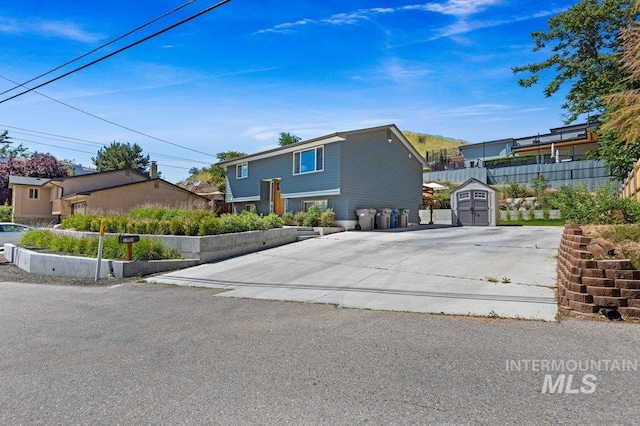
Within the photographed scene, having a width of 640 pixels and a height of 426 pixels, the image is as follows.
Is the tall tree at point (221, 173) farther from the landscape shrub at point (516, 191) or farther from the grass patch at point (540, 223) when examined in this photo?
the grass patch at point (540, 223)

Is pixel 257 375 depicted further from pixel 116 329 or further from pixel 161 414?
pixel 116 329

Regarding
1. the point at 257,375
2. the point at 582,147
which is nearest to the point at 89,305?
the point at 257,375

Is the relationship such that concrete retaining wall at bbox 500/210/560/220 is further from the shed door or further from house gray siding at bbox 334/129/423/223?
house gray siding at bbox 334/129/423/223

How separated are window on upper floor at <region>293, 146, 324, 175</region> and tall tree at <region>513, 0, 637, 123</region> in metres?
13.9

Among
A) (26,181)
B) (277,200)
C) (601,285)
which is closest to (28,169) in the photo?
(26,181)

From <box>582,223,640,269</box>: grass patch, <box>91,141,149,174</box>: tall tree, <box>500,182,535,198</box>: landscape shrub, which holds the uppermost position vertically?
<box>91,141,149,174</box>: tall tree

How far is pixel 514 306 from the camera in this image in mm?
5684

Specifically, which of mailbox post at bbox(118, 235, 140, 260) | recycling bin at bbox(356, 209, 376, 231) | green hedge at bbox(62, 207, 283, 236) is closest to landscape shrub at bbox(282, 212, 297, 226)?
recycling bin at bbox(356, 209, 376, 231)

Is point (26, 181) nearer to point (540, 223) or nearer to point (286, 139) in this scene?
point (286, 139)

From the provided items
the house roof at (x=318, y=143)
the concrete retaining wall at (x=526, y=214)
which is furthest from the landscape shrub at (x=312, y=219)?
the concrete retaining wall at (x=526, y=214)

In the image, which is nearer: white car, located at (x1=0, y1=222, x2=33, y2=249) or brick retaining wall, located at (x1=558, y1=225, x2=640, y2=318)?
brick retaining wall, located at (x1=558, y1=225, x2=640, y2=318)

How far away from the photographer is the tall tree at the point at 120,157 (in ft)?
187

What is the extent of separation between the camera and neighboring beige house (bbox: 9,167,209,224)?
89.2ft

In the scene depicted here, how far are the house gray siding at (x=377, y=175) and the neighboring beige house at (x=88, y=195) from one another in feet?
39.3
